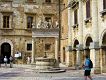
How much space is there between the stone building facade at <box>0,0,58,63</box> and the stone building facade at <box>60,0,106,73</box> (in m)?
8.12

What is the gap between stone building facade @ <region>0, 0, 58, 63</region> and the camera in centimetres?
3781

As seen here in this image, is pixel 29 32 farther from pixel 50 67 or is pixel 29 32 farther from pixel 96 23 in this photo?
pixel 96 23

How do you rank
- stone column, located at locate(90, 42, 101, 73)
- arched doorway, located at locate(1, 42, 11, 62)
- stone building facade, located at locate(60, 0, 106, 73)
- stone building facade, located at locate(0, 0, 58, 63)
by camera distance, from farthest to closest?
arched doorway, located at locate(1, 42, 11, 62), stone building facade, located at locate(0, 0, 58, 63), stone column, located at locate(90, 42, 101, 73), stone building facade, located at locate(60, 0, 106, 73)

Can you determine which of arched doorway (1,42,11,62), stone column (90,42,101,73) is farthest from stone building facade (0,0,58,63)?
stone column (90,42,101,73)

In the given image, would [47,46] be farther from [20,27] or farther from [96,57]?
[96,57]

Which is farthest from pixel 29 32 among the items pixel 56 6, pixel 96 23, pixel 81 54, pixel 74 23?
pixel 96 23

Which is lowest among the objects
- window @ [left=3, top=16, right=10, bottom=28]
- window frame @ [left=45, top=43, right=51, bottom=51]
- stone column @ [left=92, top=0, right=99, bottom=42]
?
window frame @ [left=45, top=43, right=51, bottom=51]

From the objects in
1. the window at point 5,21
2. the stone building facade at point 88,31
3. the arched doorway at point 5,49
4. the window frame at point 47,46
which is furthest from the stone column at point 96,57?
the arched doorway at point 5,49

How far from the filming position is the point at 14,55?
3778cm

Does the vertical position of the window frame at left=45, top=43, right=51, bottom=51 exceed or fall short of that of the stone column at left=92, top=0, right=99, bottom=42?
it falls short

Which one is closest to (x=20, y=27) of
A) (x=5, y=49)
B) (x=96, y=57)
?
(x=5, y=49)

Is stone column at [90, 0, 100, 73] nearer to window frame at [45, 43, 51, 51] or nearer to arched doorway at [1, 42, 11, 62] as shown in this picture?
window frame at [45, 43, 51, 51]

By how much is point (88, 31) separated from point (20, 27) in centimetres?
1572

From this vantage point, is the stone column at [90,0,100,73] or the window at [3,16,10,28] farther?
the window at [3,16,10,28]
